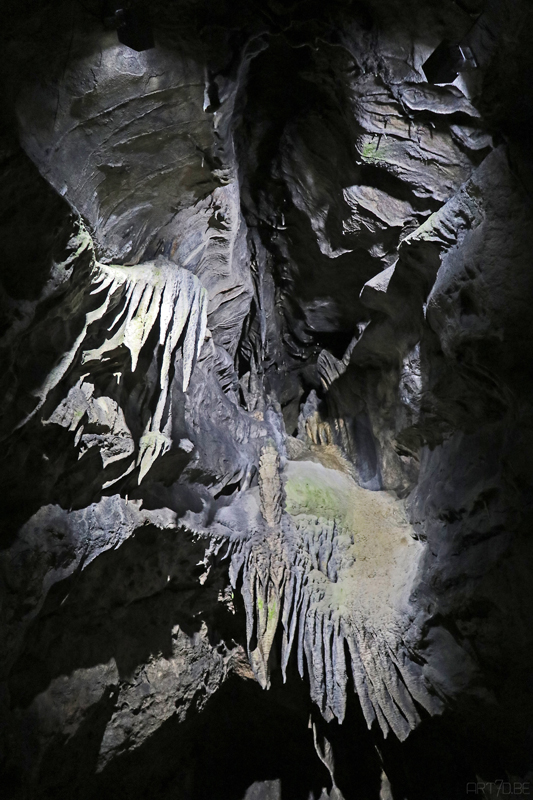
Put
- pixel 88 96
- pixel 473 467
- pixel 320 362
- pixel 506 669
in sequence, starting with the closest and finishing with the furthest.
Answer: pixel 88 96, pixel 506 669, pixel 473 467, pixel 320 362

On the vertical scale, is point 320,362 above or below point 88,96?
below

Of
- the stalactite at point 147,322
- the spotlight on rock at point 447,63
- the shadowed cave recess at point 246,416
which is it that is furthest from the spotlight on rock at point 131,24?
the spotlight on rock at point 447,63

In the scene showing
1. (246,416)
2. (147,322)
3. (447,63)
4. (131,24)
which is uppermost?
(131,24)

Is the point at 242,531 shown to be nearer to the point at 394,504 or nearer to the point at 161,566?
the point at 161,566

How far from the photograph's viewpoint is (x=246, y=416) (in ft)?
11.9

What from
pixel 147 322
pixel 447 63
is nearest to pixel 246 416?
pixel 147 322

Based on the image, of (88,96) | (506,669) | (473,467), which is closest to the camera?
(88,96)

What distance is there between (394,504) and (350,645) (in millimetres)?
1012

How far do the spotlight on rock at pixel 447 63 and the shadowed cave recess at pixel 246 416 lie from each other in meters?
0.02

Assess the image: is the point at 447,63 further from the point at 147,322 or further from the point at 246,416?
the point at 246,416

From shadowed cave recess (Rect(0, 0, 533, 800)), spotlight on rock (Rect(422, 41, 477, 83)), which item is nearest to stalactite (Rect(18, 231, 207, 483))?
shadowed cave recess (Rect(0, 0, 533, 800))

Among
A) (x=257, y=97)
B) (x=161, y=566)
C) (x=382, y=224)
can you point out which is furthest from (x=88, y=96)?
(x=161, y=566)

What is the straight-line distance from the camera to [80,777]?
2332mm

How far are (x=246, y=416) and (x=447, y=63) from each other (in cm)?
229
